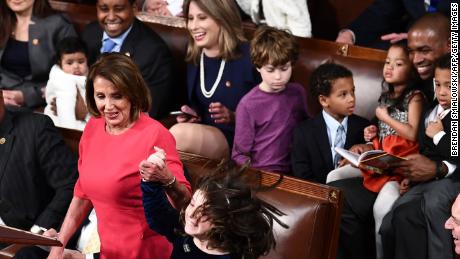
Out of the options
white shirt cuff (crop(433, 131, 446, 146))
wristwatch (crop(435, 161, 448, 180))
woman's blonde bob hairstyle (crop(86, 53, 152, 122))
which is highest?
woman's blonde bob hairstyle (crop(86, 53, 152, 122))

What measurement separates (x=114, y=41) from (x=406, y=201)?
1.55m

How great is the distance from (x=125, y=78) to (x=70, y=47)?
1.39m

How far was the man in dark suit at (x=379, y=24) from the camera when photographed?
416cm

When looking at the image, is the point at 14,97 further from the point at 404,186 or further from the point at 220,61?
the point at 404,186

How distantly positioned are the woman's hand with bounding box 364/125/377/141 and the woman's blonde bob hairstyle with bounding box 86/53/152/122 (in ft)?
3.36

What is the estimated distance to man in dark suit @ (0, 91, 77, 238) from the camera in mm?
2994

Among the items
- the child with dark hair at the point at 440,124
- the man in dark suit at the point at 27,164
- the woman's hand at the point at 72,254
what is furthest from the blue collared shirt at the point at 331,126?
the woman's hand at the point at 72,254

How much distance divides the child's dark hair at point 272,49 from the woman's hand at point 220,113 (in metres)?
0.23

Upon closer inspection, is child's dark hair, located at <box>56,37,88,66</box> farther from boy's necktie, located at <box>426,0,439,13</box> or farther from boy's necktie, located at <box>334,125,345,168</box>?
boy's necktie, located at <box>426,0,439,13</box>

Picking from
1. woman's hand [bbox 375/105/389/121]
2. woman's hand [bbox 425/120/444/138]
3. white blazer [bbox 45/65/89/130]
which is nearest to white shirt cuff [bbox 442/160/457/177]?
woman's hand [bbox 425/120/444/138]

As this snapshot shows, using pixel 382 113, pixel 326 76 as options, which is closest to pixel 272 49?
pixel 326 76

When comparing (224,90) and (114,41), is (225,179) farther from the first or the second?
(114,41)

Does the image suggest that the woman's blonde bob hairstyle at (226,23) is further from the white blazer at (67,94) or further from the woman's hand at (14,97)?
the woman's hand at (14,97)

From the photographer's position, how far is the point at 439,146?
305 cm
